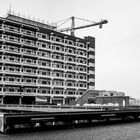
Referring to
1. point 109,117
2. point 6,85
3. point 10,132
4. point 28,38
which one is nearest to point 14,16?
point 28,38

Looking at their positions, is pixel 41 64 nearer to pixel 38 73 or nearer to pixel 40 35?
pixel 38 73

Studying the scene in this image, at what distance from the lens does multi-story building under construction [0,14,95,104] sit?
70.1 m

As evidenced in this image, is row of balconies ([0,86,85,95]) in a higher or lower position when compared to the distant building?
higher

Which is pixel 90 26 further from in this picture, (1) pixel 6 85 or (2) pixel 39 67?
(1) pixel 6 85

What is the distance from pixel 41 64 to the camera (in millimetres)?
78875

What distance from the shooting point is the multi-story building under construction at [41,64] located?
70062mm

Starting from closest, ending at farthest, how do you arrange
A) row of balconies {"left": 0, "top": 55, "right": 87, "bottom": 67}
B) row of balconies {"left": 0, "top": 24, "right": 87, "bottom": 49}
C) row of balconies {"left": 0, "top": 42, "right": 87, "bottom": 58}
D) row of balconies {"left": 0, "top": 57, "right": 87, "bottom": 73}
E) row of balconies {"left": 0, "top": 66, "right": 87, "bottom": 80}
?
row of balconies {"left": 0, "top": 66, "right": 87, "bottom": 80}, row of balconies {"left": 0, "top": 42, "right": 87, "bottom": 58}, row of balconies {"left": 0, "top": 55, "right": 87, "bottom": 67}, row of balconies {"left": 0, "top": 24, "right": 87, "bottom": 49}, row of balconies {"left": 0, "top": 57, "right": 87, "bottom": 73}

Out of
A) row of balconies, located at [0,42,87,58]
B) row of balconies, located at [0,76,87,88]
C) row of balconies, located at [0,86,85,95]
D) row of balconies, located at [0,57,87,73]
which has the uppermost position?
row of balconies, located at [0,42,87,58]

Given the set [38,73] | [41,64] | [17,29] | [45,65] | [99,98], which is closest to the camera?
[17,29]

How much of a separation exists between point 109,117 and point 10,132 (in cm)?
1629

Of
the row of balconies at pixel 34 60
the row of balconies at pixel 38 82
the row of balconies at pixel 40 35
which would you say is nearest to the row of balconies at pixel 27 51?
the row of balconies at pixel 34 60

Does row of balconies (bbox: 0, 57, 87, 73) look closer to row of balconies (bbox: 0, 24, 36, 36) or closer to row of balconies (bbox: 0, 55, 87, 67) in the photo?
row of balconies (bbox: 0, 55, 87, 67)

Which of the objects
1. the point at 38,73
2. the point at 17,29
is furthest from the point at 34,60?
the point at 17,29

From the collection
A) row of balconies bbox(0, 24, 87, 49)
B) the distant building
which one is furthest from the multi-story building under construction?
the distant building
